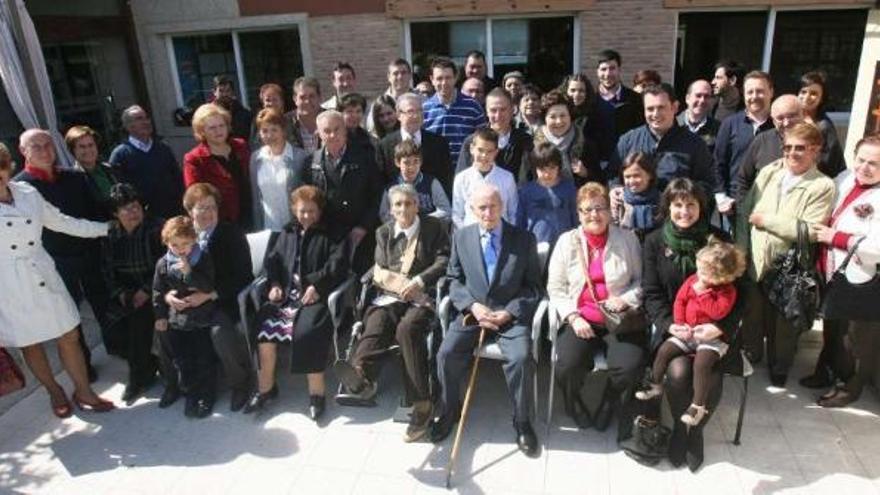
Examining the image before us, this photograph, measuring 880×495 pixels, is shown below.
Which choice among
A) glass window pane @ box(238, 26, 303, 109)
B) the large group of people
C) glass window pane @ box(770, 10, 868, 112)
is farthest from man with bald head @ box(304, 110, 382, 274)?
glass window pane @ box(770, 10, 868, 112)

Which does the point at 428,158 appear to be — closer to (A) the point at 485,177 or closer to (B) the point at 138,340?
(A) the point at 485,177

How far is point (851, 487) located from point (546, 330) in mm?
1602

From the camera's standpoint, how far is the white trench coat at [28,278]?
3340 mm

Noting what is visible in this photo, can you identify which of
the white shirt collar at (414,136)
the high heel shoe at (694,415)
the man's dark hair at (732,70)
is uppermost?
the man's dark hair at (732,70)

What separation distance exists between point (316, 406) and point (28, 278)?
179 cm

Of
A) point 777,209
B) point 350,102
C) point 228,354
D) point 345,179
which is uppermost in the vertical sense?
point 350,102

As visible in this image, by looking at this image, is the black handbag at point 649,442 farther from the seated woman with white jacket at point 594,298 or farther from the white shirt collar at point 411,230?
the white shirt collar at point 411,230

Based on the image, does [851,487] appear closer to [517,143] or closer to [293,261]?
[517,143]

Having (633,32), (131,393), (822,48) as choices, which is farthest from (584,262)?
(822,48)

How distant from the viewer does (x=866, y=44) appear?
459cm

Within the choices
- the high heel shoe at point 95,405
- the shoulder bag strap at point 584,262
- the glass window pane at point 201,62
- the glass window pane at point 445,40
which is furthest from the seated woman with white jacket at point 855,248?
the glass window pane at point 201,62

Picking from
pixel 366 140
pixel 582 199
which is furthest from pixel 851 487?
pixel 366 140

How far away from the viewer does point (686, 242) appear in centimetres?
313

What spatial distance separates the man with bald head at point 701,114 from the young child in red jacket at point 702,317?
62.7 inches
